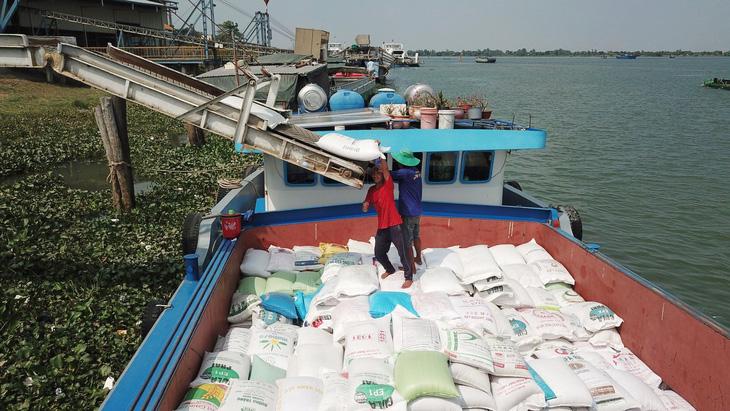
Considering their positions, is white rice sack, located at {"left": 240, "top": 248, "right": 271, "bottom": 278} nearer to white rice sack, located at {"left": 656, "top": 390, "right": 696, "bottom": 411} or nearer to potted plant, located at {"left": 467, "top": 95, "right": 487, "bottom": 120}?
potted plant, located at {"left": 467, "top": 95, "right": 487, "bottom": 120}

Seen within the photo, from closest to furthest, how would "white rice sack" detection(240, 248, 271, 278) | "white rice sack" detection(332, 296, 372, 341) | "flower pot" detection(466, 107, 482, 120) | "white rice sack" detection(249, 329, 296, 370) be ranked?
"white rice sack" detection(249, 329, 296, 370), "white rice sack" detection(332, 296, 372, 341), "white rice sack" detection(240, 248, 271, 278), "flower pot" detection(466, 107, 482, 120)

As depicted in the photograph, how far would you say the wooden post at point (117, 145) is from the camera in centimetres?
1006

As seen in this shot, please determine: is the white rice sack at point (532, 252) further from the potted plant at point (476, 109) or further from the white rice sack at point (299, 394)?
the white rice sack at point (299, 394)

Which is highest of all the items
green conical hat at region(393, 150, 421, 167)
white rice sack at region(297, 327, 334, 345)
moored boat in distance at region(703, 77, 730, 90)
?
moored boat in distance at region(703, 77, 730, 90)

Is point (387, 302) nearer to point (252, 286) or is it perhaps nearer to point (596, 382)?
point (252, 286)

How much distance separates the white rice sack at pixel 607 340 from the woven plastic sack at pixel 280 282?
10.7ft

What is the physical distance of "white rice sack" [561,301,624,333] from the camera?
4922 millimetres

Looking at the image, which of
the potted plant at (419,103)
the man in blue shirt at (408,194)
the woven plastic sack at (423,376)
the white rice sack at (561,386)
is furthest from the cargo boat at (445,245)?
the woven plastic sack at (423,376)

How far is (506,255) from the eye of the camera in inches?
257

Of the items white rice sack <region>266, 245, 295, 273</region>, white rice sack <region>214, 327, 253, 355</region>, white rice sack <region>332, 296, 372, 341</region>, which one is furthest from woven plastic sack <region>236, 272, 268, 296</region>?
white rice sack <region>332, 296, 372, 341</region>

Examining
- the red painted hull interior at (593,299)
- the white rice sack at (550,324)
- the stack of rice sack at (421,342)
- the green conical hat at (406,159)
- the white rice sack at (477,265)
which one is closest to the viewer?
the stack of rice sack at (421,342)

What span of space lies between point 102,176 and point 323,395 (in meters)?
13.7

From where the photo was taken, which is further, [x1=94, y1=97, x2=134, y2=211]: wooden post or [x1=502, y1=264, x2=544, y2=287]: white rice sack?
[x1=94, y1=97, x2=134, y2=211]: wooden post

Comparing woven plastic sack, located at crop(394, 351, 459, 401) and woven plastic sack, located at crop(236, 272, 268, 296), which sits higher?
woven plastic sack, located at crop(394, 351, 459, 401)
